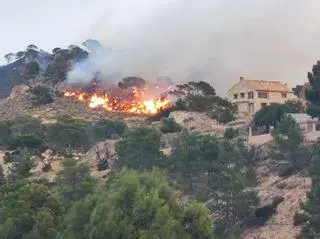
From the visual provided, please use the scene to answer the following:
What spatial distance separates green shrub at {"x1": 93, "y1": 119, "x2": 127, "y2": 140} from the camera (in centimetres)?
10156

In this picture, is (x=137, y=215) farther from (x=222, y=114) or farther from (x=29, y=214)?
(x=222, y=114)

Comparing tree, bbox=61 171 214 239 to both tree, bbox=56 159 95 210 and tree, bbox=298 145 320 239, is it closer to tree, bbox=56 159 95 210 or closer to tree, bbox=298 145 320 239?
tree, bbox=298 145 320 239

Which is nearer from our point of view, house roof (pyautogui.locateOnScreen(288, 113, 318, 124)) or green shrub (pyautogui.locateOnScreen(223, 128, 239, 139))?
house roof (pyautogui.locateOnScreen(288, 113, 318, 124))

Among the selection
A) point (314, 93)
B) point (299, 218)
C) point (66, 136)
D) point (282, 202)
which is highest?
point (314, 93)

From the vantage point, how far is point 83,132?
3885 inches

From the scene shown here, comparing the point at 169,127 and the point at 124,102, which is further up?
the point at 124,102

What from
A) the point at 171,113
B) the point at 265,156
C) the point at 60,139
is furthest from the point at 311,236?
the point at 171,113

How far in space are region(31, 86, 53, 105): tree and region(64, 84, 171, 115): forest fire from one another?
615 cm

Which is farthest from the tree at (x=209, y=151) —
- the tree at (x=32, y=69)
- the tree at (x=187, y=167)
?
the tree at (x=32, y=69)

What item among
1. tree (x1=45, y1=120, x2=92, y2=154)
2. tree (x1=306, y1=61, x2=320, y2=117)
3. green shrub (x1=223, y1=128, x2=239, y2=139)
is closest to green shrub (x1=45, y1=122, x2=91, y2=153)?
tree (x1=45, y1=120, x2=92, y2=154)

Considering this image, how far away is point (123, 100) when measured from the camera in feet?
457

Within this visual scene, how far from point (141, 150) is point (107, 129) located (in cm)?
2810

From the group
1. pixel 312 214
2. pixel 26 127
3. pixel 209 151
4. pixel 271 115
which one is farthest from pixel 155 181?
pixel 26 127

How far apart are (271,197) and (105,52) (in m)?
121
